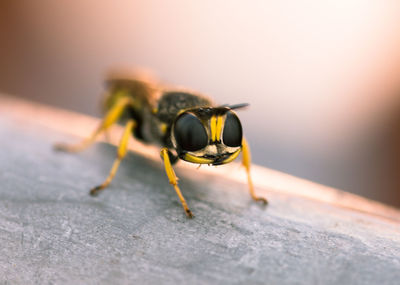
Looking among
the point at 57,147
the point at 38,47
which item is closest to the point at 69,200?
the point at 57,147

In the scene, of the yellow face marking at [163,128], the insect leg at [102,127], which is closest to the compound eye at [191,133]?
the yellow face marking at [163,128]

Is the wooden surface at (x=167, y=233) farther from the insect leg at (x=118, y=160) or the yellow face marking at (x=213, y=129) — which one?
the yellow face marking at (x=213, y=129)

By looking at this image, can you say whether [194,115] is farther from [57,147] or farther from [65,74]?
[65,74]

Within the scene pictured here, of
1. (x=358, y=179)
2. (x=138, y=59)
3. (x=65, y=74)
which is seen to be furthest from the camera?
(x=138, y=59)

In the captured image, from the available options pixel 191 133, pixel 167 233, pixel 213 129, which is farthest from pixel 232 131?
pixel 167 233

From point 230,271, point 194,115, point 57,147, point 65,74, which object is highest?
point 194,115

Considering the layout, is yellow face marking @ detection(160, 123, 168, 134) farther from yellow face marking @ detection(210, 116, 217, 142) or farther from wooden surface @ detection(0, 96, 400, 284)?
yellow face marking @ detection(210, 116, 217, 142)
